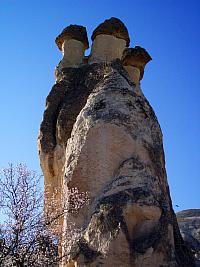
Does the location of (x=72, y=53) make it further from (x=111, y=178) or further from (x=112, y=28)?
(x=111, y=178)

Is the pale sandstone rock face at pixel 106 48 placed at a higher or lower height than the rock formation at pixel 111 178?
higher

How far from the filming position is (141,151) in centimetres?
1161

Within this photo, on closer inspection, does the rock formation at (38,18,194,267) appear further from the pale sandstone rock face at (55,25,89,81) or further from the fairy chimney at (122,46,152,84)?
the fairy chimney at (122,46,152,84)

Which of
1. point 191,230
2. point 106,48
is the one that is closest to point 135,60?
point 106,48

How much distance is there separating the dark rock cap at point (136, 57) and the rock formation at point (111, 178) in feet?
8.51

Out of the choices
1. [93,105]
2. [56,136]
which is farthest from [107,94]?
[56,136]

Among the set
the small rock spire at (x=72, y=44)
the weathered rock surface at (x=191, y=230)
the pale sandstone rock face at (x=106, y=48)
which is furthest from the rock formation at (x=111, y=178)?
the weathered rock surface at (x=191, y=230)

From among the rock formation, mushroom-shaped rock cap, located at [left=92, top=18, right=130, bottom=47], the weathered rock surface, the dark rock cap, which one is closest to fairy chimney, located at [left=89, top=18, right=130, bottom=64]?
mushroom-shaped rock cap, located at [left=92, top=18, right=130, bottom=47]

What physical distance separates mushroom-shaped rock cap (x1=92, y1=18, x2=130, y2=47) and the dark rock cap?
81 cm

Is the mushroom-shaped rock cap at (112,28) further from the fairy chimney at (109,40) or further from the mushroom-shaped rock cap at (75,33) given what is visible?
the mushroom-shaped rock cap at (75,33)

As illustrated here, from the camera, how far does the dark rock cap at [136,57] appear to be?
17625 millimetres

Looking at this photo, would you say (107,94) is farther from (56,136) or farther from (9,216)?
(9,216)

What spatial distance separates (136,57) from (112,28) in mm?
1446

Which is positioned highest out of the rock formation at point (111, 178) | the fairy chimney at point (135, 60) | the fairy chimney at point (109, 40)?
the fairy chimney at point (109, 40)
